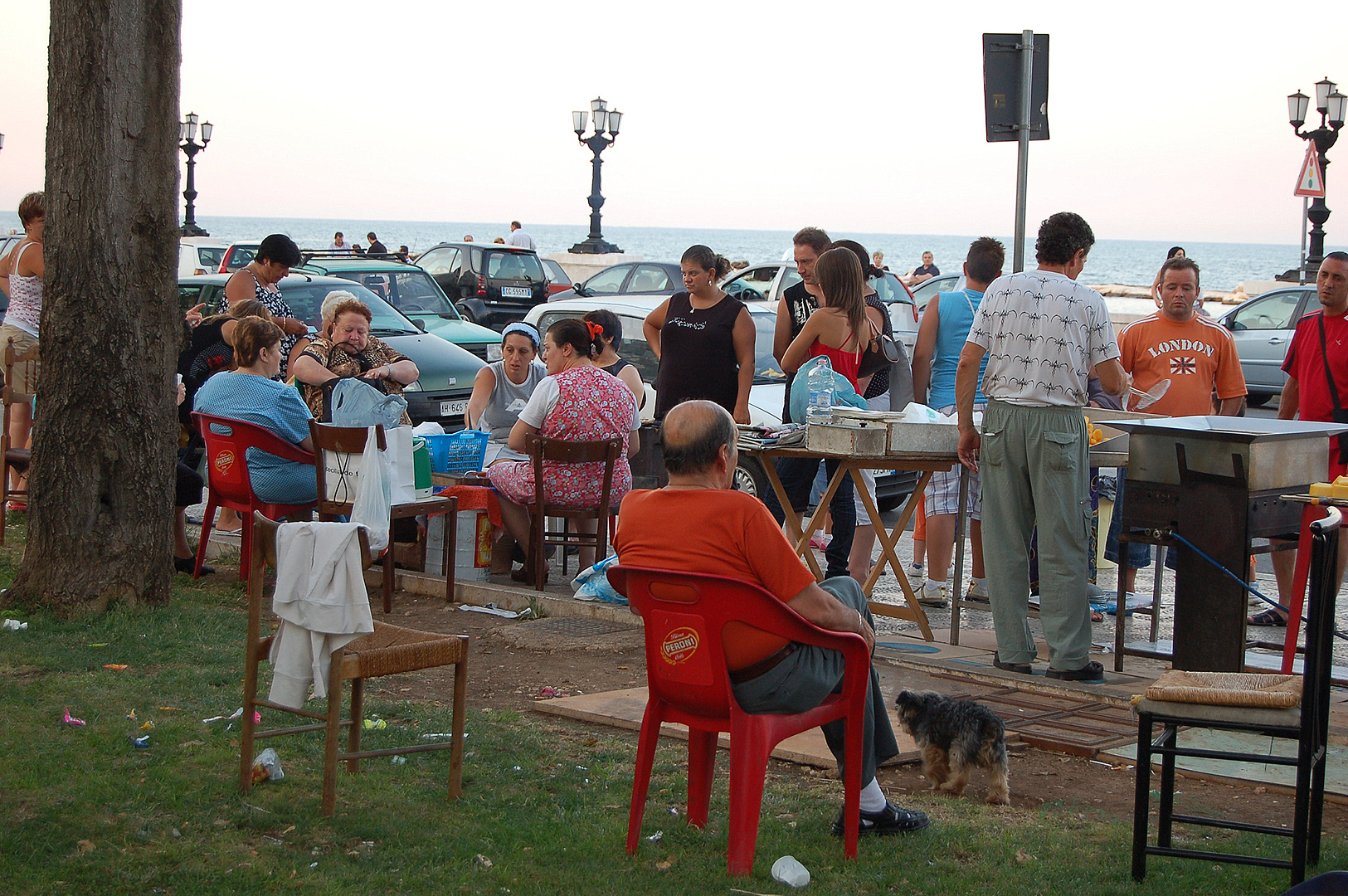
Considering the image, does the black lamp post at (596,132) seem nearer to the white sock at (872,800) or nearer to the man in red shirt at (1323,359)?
the man in red shirt at (1323,359)

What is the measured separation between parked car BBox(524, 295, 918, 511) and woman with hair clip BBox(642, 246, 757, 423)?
1141 mm

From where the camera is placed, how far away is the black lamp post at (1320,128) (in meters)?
22.3

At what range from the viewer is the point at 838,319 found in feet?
22.9

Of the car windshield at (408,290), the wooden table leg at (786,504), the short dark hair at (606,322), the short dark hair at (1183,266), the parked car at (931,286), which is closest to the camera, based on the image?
the wooden table leg at (786,504)

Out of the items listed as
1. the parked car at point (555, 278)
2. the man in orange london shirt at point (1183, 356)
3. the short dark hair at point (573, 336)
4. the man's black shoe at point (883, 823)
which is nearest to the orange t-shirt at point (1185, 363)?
the man in orange london shirt at point (1183, 356)

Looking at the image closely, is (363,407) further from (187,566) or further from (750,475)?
(750,475)

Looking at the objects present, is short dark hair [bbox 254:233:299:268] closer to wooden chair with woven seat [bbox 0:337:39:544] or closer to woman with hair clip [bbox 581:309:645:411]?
wooden chair with woven seat [bbox 0:337:39:544]

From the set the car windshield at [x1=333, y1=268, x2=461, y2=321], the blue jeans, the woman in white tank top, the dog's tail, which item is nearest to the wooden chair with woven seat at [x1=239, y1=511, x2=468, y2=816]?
the dog's tail

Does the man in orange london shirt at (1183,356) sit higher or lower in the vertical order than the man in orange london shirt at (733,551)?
higher

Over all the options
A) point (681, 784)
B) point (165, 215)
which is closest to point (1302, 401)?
point (681, 784)

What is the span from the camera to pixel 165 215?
6656 millimetres

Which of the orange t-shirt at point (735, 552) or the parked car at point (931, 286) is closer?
the orange t-shirt at point (735, 552)

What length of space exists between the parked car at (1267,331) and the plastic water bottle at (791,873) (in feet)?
53.6

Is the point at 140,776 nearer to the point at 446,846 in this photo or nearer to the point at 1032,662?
the point at 446,846
